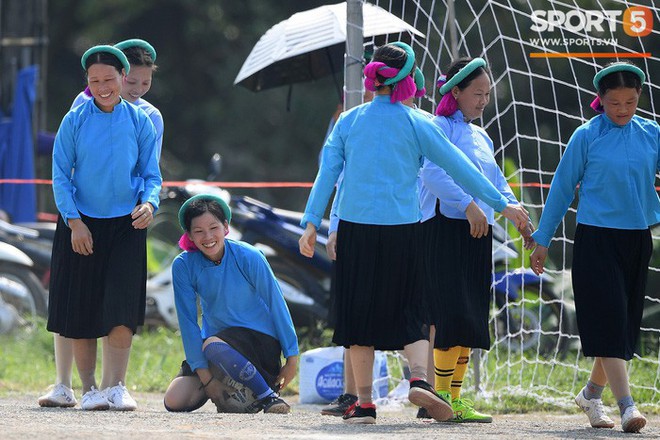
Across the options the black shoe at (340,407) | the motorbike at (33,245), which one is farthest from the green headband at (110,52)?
the motorbike at (33,245)

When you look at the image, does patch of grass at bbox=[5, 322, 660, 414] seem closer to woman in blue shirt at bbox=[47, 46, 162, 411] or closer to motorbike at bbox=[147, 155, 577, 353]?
motorbike at bbox=[147, 155, 577, 353]

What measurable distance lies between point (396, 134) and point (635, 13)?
354 centimetres

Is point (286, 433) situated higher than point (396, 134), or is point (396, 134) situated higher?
point (396, 134)

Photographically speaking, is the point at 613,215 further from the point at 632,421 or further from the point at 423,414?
the point at 423,414

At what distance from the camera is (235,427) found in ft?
18.4

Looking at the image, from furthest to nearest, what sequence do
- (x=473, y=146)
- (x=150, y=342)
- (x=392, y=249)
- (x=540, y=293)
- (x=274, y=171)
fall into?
1. (x=274, y=171)
2. (x=150, y=342)
3. (x=540, y=293)
4. (x=473, y=146)
5. (x=392, y=249)

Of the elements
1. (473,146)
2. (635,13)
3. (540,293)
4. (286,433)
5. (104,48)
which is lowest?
(286,433)

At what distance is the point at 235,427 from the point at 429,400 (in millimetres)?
877

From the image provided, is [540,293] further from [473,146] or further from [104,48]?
[104,48]

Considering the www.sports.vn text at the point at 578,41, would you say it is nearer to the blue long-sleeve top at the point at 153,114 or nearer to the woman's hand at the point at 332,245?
the woman's hand at the point at 332,245

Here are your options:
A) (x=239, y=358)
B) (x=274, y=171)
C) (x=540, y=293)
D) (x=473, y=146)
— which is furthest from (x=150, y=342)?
(x=274, y=171)

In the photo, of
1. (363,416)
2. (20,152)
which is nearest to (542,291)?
(363,416)

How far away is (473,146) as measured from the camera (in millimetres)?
6492

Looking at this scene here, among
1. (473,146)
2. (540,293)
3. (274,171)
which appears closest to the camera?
(473,146)
